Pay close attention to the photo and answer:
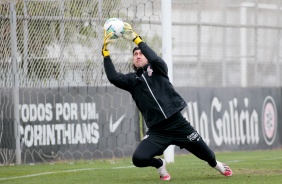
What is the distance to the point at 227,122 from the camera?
18047 mm

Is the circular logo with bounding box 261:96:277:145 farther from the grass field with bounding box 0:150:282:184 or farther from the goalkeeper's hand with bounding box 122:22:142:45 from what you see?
the goalkeeper's hand with bounding box 122:22:142:45

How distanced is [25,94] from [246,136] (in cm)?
565

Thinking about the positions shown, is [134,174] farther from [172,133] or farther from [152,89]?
[152,89]

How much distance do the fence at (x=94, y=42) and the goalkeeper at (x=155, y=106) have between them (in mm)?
5270

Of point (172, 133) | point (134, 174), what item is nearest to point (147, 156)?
point (172, 133)

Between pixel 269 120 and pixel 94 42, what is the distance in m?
5.32

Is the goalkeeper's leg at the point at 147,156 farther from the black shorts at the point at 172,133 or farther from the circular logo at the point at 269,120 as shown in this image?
the circular logo at the point at 269,120

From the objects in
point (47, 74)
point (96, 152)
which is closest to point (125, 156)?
point (96, 152)

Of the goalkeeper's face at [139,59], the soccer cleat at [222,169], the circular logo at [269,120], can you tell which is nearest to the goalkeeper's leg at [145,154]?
the soccer cleat at [222,169]

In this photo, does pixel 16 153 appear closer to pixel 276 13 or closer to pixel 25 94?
pixel 25 94

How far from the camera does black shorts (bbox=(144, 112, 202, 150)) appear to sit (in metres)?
10.0

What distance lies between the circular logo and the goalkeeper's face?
912cm

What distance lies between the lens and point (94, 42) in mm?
15758

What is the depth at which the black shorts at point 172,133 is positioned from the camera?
1005 centimetres
